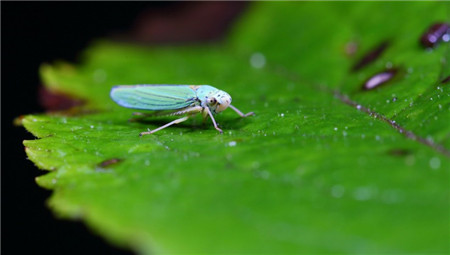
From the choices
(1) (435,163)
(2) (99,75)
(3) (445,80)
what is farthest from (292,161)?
(2) (99,75)

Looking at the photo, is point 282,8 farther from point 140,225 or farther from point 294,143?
Answer: point 140,225

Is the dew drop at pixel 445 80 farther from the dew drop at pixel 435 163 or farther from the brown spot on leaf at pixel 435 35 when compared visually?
the dew drop at pixel 435 163

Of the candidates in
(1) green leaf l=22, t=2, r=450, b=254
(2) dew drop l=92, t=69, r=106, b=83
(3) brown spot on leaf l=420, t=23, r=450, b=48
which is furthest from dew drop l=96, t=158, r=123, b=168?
(2) dew drop l=92, t=69, r=106, b=83

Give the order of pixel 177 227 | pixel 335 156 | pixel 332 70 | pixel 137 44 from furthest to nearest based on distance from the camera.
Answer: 1. pixel 137 44
2. pixel 332 70
3. pixel 335 156
4. pixel 177 227

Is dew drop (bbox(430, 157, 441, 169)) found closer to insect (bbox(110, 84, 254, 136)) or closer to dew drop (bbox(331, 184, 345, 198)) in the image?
dew drop (bbox(331, 184, 345, 198))

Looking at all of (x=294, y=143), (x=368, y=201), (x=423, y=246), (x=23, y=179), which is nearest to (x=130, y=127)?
(x=23, y=179)

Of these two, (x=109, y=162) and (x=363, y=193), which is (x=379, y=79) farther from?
(x=109, y=162)
